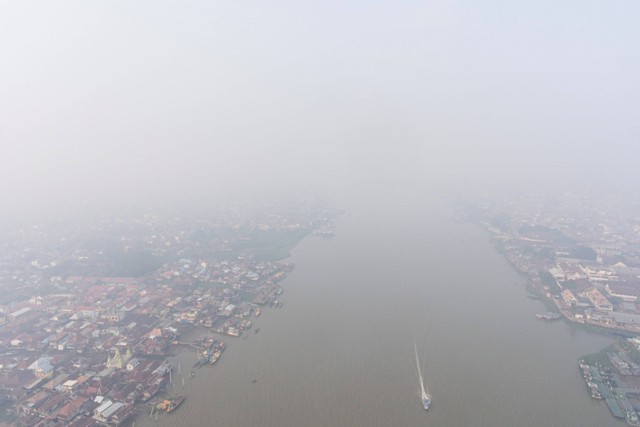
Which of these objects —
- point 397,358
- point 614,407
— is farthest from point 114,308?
point 614,407

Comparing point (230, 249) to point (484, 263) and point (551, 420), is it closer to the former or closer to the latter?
point (484, 263)

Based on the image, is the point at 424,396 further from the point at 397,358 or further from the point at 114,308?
the point at 114,308

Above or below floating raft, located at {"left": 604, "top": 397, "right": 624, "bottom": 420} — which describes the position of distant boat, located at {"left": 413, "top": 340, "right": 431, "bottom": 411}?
above

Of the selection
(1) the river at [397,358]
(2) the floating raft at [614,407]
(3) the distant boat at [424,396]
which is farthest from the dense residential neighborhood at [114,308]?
(2) the floating raft at [614,407]

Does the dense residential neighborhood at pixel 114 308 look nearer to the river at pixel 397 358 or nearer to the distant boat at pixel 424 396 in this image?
the river at pixel 397 358

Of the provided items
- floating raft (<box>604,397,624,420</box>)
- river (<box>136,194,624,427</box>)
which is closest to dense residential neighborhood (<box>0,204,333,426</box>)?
river (<box>136,194,624,427</box>)

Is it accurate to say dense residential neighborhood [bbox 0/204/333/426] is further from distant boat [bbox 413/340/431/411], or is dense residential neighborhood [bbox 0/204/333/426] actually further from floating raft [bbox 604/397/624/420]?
floating raft [bbox 604/397/624/420]

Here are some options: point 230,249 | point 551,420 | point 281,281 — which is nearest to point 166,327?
point 281,281

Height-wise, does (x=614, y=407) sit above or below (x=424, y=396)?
below
